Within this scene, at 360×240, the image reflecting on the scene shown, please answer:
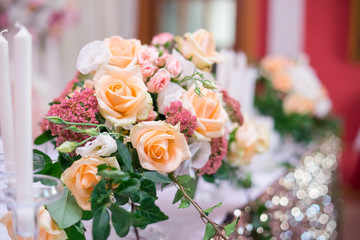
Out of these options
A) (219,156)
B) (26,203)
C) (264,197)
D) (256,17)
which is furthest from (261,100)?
(256,17)

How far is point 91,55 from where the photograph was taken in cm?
74

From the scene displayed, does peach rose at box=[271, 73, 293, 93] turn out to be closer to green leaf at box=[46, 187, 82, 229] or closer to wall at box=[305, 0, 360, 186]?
green leaf at box=[46, 187, 82, 229]

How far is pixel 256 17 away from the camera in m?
4.95

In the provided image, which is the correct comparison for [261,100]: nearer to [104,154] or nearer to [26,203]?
[104,154]

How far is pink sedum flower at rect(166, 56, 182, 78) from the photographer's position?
30.5 inches

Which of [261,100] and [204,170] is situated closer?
[204,170]

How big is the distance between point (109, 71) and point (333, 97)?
15.3ft

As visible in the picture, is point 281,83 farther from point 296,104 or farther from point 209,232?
point 209,232

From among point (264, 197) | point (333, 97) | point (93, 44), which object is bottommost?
point (333, 97)

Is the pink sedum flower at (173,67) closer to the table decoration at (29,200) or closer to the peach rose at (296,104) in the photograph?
the table decoration at (29,200)

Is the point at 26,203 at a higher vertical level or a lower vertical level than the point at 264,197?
higher

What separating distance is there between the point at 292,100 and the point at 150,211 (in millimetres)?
1524

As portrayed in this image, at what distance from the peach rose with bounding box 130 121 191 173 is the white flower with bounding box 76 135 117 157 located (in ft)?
0.15

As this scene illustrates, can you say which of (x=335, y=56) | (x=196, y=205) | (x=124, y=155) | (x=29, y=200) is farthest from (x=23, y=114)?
(x=335, y=56)
